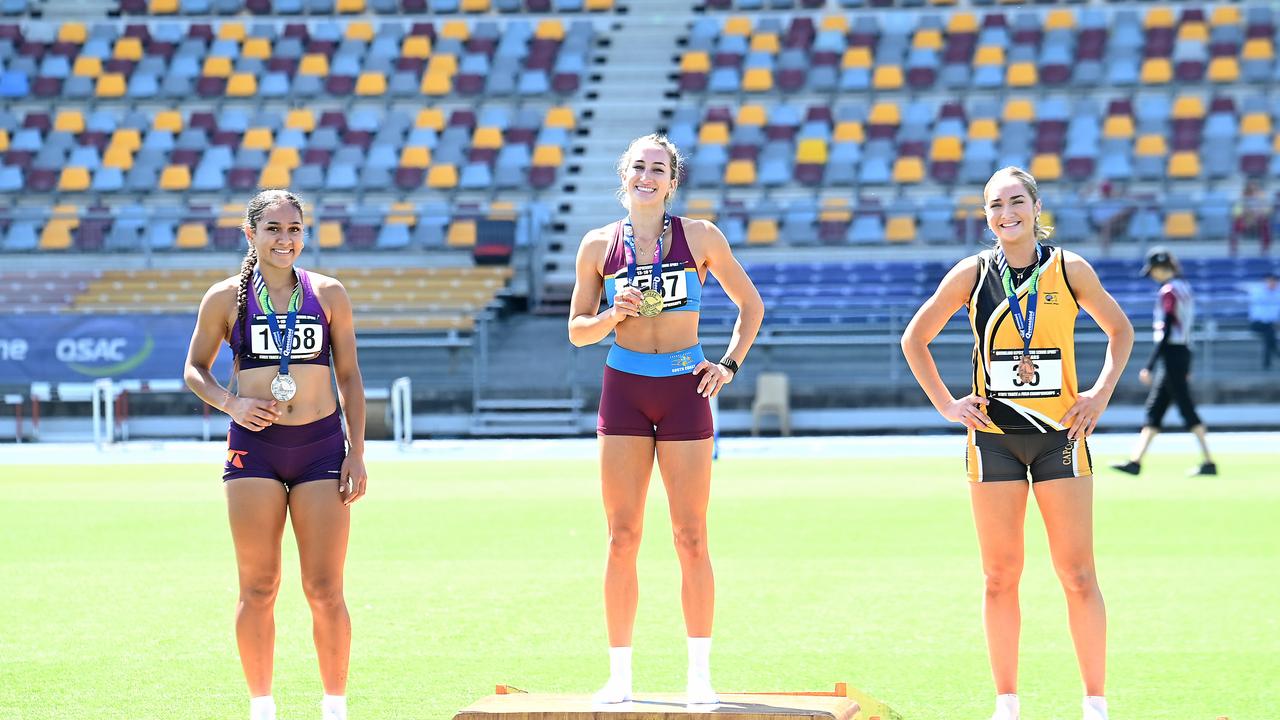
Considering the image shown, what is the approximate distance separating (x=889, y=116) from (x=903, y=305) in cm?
835

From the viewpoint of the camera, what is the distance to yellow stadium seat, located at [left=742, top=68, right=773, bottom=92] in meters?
31.8

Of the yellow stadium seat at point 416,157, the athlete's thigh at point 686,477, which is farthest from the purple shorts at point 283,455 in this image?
the yellow stadium seat at point 416,157

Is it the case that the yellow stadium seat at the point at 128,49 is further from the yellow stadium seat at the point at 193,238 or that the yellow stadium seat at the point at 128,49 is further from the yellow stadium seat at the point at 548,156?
the yellow stadium seat at the point at 548,156

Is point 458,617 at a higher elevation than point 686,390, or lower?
lower

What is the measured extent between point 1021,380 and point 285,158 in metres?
27.2

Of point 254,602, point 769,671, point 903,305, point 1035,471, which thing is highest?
point 903,305

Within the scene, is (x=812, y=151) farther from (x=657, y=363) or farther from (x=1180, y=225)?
(x=657, y=363)

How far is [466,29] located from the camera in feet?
113

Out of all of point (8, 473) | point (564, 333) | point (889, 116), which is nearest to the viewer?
point (8, 473)

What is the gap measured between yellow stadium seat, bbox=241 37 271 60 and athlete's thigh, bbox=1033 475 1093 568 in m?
30.8

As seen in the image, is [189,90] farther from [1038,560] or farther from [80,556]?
[1038,560]

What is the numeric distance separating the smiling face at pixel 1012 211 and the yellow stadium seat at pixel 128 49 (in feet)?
105

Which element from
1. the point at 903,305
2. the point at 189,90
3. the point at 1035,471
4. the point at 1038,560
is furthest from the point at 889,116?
the point at 1035,471

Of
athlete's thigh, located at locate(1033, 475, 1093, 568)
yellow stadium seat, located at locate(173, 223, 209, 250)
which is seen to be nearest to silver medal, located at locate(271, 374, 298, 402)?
athlete's thigh, located at locate(1033, 475, 1093, 568)
